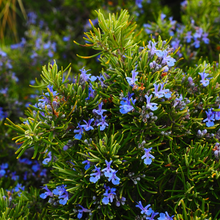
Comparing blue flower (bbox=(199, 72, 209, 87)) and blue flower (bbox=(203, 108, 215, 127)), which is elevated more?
blue flower (bbox=(199, 72, 209, 87))

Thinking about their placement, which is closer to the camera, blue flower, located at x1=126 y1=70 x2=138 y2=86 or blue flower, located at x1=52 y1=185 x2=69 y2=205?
blue flower, located at x1=126 y1=70 x2=138 y2=86

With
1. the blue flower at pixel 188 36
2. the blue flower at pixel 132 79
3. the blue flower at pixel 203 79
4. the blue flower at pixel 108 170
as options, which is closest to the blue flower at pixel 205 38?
the blue flower at pixel 188 36

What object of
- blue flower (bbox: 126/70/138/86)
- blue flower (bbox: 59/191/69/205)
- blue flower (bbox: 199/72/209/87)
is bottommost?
blue flower (bbox: 59/191/69/205)

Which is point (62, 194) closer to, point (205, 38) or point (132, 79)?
point (132, 79)

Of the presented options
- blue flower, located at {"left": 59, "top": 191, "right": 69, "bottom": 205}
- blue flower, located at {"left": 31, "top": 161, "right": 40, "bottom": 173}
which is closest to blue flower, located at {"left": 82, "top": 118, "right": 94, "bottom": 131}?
blue flower, located at {"left": 59, "top": 191, "right": 69, "bottom": 205}

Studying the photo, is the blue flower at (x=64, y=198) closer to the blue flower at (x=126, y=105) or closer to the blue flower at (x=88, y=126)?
the blue flower at (x=88, y=126)

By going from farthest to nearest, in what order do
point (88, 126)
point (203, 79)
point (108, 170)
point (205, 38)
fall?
point (205, 38) → point (203, 79) → point (88, 126) → point (108, 170)

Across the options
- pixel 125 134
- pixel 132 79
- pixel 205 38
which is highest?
pixel 205 38

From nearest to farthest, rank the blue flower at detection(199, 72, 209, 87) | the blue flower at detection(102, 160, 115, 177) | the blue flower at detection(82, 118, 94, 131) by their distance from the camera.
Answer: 1. the blue flower at detection(102, 160, 115, 177)
2. the blue flower at detection(82, 118, 94, 131)
3. the blue flower at detection(199, 72, 209, 87)

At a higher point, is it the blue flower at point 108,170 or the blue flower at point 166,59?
the blue flower at point 166,59

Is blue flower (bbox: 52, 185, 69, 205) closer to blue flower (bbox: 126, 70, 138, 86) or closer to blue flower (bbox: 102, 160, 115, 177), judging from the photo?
blue flower (bbox: 102, 160, 115, 177)

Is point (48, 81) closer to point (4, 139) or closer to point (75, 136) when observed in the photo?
point (75, 136)

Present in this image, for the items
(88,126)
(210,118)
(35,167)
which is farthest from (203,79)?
(35,167)
